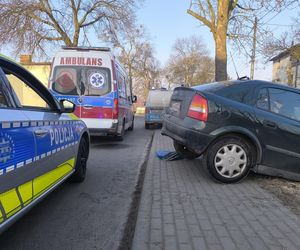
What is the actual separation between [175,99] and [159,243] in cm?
357

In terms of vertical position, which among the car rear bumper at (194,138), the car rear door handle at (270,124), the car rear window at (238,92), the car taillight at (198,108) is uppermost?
the car rear window at (238,92)

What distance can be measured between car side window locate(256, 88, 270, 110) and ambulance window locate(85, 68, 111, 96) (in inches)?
209

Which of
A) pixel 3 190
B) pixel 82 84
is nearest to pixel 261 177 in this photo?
pixel 3 190

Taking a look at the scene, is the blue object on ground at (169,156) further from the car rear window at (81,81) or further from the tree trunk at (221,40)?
the tree trunk at (221,40)

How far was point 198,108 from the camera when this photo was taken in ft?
18.9

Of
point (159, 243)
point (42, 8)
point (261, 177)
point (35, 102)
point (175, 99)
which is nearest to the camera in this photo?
point (159, 243)

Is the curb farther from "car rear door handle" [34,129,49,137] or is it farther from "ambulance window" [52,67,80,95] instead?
"ambulance window" [52,67,80,95]

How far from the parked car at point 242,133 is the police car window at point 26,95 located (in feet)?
7.48

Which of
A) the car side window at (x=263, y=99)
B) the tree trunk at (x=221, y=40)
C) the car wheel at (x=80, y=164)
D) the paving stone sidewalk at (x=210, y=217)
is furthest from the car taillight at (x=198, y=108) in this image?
the tree trunk at (x=221, y=40)

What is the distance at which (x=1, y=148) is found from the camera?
9.25 feet

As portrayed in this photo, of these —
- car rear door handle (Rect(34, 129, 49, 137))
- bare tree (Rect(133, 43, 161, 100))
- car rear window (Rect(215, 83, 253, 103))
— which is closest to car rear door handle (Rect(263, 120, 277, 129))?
car rear window (Rect(215, 83, 253, 103))

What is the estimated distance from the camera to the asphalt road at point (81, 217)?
12.0ft

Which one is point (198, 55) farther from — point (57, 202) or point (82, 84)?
point (57, 202)

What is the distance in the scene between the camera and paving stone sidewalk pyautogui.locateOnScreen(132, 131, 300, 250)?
3506 millimetres
